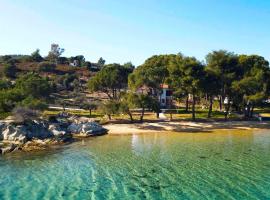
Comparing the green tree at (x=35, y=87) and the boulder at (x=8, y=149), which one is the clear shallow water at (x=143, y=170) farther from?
the green tree at (x=35, y=87)

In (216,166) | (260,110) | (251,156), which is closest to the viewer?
(216,166)

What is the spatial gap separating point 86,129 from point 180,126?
71.1 ft

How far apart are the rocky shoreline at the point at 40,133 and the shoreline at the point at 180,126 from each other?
4759 mm

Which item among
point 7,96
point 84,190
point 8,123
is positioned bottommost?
point 84,190

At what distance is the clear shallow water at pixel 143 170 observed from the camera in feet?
110

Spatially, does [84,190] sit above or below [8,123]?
below

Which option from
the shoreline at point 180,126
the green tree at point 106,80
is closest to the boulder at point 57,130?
the shoreline at point 180,126

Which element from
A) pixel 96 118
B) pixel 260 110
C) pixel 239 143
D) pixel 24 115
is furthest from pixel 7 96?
pixel 260 110

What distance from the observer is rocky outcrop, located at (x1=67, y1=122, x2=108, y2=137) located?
72.8m

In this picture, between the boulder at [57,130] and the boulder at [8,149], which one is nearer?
the boulder at [8,149]

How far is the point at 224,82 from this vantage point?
92.8m

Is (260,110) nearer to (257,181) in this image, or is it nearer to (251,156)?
(251,156)

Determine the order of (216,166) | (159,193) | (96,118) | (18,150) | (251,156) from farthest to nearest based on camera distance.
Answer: (96,118) < (18,150) < (251,156) < (216,166) < (159,193)

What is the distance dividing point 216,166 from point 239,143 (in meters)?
19.2
